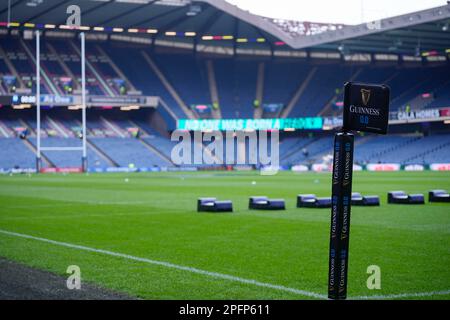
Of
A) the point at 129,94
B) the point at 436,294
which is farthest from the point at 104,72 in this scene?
the point at 436,294

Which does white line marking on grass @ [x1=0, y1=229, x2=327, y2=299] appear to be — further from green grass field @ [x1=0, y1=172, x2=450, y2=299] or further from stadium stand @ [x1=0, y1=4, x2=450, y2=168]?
stadium stand @ [x1=0, y1=4, x2=450, y2=168]

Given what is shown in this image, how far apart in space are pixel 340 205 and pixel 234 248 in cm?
617

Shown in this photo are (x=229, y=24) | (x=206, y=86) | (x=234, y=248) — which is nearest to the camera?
(x=234, y=248)

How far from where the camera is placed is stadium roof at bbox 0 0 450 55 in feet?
205

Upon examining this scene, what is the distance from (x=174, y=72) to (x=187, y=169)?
700 inches

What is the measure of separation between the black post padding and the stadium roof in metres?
52.4

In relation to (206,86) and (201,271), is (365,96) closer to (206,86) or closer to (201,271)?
(201,271)

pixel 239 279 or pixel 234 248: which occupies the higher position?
pixel 239 279

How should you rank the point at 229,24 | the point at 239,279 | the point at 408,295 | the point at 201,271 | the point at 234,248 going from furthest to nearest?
the point at 229,24, the point at 234,248, the point at 201,271, the point at 239,279, the point at 408,295

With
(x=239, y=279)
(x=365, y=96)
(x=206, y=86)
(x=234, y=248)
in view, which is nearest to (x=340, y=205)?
(x=365, y=96)

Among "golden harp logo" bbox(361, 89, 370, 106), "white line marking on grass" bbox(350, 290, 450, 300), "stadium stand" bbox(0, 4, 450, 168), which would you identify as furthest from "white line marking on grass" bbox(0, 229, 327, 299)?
"stadium stand" bbox(0, 4, 450, 168)

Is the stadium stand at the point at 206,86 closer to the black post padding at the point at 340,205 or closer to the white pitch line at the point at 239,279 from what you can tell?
the white pitch line at the point at 239,279

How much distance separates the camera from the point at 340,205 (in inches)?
273
